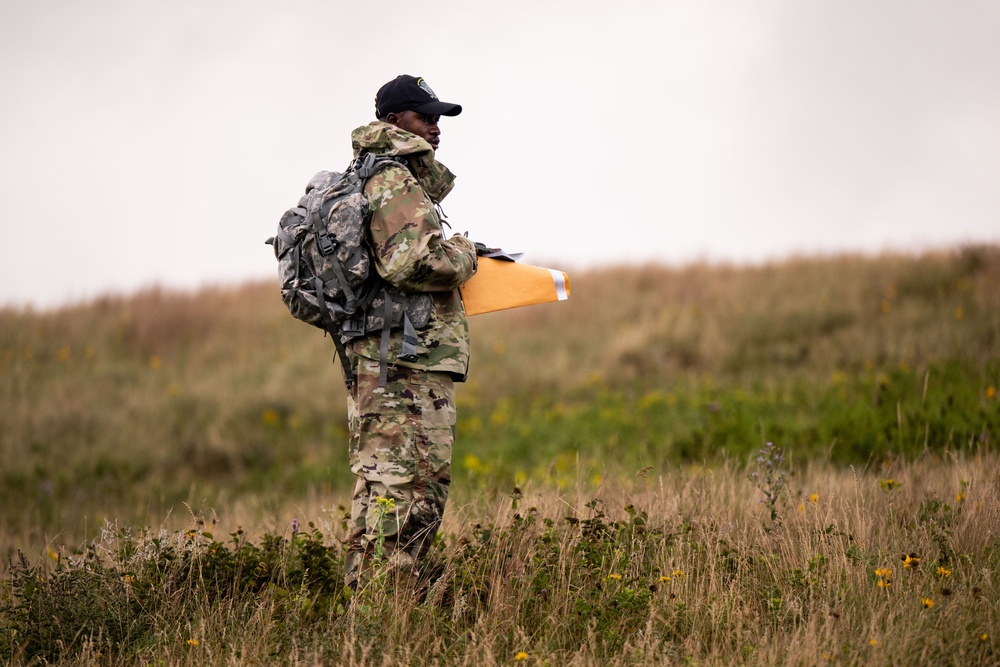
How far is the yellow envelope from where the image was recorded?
155 inches

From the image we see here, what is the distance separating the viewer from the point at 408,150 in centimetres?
374

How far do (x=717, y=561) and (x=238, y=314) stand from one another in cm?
1281

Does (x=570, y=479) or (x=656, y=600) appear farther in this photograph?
(x=570, y=479)

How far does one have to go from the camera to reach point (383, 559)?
3.66m

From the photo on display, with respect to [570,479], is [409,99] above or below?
above

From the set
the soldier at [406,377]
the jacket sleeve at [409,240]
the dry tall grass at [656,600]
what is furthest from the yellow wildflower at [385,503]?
the jacket sleeve at [409,240]

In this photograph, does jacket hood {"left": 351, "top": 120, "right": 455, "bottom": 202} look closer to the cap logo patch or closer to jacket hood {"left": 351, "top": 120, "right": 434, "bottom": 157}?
jacket hood {"left": 351, "top": 120, "right": 434, "bottom": 157}

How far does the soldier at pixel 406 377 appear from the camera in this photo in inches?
143

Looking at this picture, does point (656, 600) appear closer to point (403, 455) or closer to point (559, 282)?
point (403, 455)

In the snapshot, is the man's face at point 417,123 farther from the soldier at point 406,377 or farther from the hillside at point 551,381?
the hillside at point 551,381

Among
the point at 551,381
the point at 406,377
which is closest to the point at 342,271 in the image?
the point at 406,377

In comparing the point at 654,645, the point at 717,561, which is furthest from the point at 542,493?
the point at 654,645

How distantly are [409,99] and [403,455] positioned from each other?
1555mm

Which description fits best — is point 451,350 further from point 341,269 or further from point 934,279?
point 934,279
